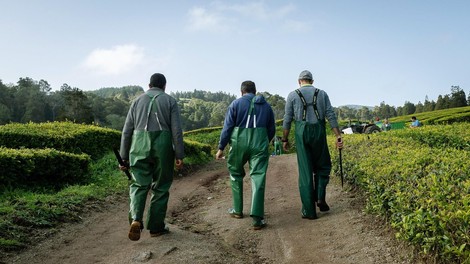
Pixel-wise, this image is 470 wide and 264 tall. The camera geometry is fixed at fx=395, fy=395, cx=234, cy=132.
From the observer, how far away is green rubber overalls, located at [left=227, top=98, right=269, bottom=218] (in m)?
6.17

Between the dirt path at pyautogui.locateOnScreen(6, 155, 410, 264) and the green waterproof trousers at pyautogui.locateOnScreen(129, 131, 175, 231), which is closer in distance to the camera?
the dirt path at pyautogui.locateOnScreen(6, 155, 410, 264)

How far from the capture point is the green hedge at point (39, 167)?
8211mm

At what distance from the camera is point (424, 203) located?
3.86 m

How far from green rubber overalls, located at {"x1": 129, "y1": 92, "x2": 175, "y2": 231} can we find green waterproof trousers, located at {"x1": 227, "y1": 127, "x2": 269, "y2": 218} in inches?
46.8

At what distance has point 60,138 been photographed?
11836 mm

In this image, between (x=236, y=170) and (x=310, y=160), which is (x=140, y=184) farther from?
(x=310, y=160)

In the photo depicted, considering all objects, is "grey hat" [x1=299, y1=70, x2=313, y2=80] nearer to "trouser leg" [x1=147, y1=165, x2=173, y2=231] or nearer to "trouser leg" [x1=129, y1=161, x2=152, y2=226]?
"trouser leg" [x1=147, y1=165, x2=173, y2=231]

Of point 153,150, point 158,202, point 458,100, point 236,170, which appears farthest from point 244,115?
point 458,100

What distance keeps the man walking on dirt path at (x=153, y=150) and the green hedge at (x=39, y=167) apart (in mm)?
4049

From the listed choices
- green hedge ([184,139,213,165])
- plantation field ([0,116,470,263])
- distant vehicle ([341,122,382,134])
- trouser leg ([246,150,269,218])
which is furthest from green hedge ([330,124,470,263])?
distant vehicle ([341,122,382,134])

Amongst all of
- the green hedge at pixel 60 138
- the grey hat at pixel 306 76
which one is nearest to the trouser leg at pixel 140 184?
the grey hat at pixel 306 76

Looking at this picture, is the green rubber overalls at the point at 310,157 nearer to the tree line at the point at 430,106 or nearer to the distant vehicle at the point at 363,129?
the distant vehicle at the point at 363,129

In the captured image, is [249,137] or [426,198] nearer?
[426,198]

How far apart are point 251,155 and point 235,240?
4.49ft
